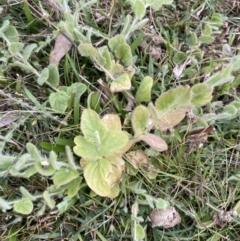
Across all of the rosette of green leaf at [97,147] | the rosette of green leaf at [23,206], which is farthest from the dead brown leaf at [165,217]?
the rosette of green leaf at [23,206]

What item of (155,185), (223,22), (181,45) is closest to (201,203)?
(155,185)

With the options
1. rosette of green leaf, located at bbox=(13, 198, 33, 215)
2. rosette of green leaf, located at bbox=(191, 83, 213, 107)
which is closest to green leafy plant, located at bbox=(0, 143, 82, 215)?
rosette of green leaf, located at bbox=(13, 198, 33, 215)

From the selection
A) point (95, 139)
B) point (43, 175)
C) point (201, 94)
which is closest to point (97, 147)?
point (95, 139)

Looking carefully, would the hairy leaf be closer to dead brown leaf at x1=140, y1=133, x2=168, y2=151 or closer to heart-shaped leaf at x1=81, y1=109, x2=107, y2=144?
heart-shaped leaf at x1=81, y1=109, x2=107, y2=144

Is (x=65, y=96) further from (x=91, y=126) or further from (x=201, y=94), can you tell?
(x=201, y=94)

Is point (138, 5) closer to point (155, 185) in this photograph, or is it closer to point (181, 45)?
point (181, 45)
